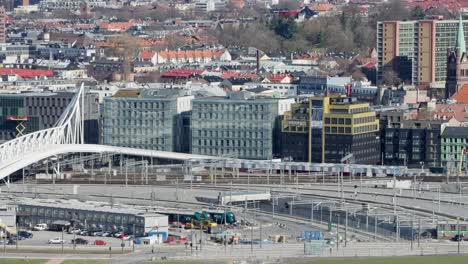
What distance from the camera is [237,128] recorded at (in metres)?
82.9

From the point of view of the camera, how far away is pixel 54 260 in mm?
58469

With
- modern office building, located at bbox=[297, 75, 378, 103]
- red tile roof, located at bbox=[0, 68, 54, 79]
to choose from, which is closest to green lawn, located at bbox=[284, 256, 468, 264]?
modern office building, located at bbox=[297, 75, 378, 103]

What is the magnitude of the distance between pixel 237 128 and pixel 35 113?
29.5 ft

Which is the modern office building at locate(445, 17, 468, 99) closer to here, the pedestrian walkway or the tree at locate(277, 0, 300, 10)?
the pedestrian walkway

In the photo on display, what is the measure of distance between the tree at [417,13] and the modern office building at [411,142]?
164 feet

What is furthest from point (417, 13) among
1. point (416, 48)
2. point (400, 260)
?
point (400, 260)

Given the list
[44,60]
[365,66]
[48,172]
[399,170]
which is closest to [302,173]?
[399,170]

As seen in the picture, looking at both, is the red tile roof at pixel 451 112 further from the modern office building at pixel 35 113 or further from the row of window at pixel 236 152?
the modern office building at pixel 35 113

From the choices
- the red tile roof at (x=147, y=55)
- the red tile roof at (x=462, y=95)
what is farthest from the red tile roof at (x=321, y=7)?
the red tile roof at (x=462, y=95)

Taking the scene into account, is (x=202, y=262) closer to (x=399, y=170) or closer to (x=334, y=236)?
(x=334, y=236)

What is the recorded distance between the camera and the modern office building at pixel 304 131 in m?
81.2

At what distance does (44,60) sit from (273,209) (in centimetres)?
5807

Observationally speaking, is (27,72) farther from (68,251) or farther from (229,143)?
(68,251)

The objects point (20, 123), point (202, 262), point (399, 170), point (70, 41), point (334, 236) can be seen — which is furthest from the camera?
point (70, 41)
